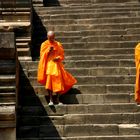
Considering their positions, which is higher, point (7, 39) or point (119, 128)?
point (7, 39)

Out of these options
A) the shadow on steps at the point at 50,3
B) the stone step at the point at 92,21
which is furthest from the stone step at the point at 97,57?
the shadow on steps at the point at 50,3

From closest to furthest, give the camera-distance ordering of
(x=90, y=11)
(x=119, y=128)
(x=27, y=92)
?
1. (x=119, y=128)
2. (x=27, y=92)
3. (x=90, y=11)

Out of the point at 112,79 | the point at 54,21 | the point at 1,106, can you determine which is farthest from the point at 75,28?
the point at 1,106

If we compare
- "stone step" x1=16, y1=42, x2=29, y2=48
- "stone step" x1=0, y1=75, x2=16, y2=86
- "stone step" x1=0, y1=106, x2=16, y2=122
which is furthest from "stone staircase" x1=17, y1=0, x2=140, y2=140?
"stone step" x1=0, y1=75, x2=16, y2=86

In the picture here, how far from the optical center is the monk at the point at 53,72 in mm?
10859

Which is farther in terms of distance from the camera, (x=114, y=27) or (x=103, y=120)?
(x=114, y=27)

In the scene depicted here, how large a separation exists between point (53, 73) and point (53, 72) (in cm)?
2

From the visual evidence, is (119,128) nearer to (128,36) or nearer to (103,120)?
(103,120)

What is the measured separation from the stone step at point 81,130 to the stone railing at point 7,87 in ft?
3.15

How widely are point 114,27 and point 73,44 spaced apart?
1.46 meters

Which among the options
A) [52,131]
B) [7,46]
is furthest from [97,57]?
[7,46]

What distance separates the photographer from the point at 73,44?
13.5 meters

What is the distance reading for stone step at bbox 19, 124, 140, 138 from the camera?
389 inches

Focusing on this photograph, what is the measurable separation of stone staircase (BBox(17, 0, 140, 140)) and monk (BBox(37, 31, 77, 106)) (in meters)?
0.24
